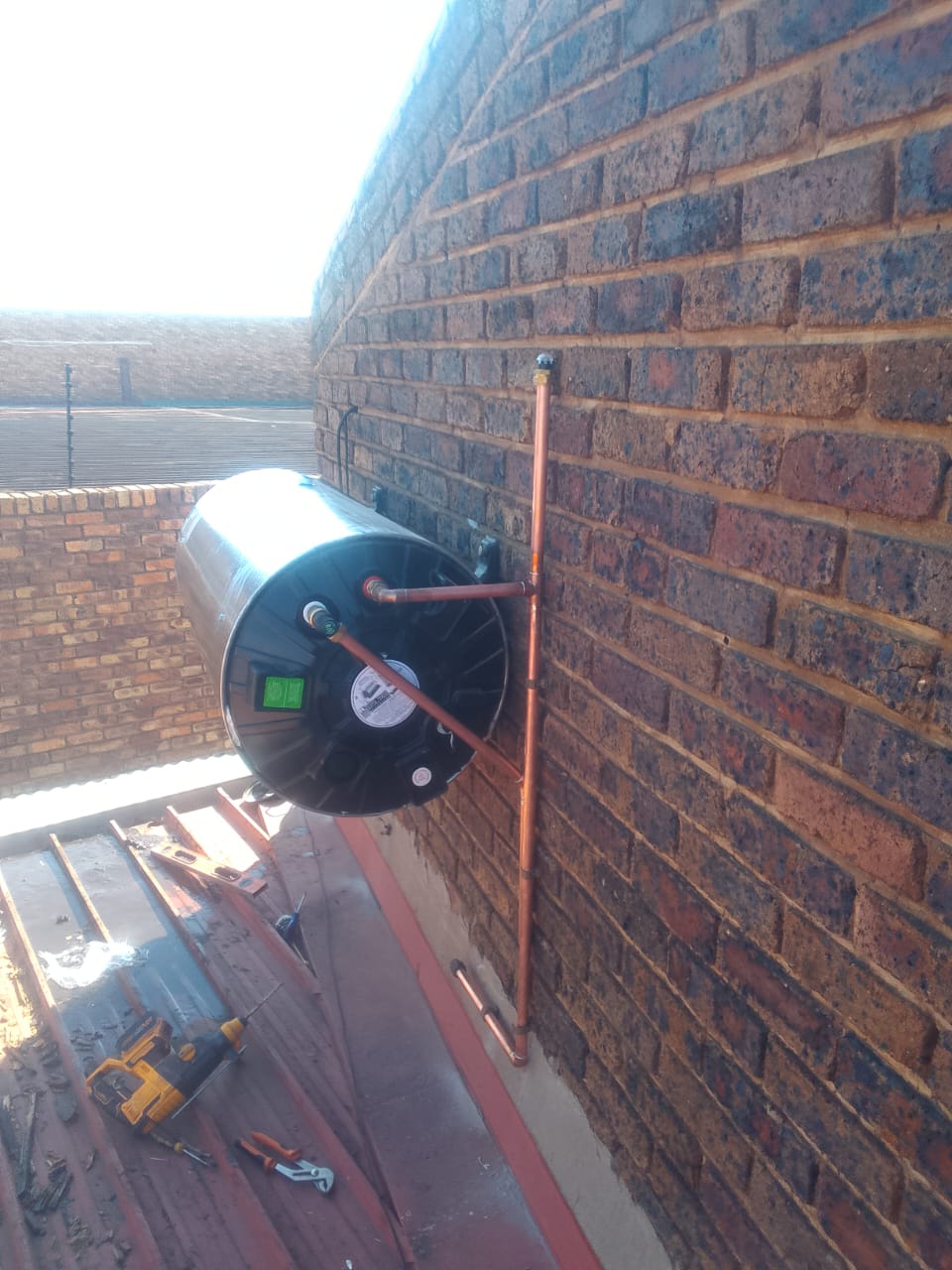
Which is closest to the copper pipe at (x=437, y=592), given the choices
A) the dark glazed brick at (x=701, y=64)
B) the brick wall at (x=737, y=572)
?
the brick wall at (x=737, y=572)

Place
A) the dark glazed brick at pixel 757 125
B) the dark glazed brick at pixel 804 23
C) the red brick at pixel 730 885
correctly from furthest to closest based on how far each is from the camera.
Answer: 1. the red brick at pixel 730 885
2. the dark glazed brick at pixel 757 125
3. the dark glazed brick at pixel 804 23

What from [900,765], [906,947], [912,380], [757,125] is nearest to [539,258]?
[757,125]

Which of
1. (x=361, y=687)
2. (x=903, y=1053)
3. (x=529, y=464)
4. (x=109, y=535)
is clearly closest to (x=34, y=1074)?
(x=361, y=687)

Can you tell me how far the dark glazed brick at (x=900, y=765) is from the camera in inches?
43.1

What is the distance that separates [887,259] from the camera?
3.65 feet

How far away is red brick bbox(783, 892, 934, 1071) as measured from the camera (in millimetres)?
1185

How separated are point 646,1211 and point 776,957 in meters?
0.98

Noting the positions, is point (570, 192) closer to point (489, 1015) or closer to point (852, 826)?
point (852, 826)

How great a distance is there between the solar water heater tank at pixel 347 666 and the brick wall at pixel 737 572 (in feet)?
0.61

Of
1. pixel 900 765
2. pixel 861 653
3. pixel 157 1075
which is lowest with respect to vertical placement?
pixel 157 1075

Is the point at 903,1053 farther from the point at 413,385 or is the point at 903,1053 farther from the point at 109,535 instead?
the point at 109,535

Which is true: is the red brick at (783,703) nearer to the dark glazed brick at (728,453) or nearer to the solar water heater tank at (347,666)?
the dark glazed brick at (728,453)

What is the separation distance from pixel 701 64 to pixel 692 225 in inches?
10.0

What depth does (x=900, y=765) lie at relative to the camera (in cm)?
115
